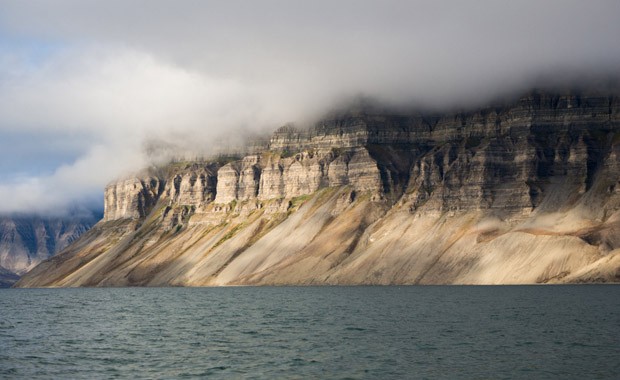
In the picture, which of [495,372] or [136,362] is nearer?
[495,372]

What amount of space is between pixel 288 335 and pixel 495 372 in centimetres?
3969

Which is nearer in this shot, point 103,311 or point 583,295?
point 103,311

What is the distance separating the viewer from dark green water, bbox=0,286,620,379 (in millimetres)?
80438

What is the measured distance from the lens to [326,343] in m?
101

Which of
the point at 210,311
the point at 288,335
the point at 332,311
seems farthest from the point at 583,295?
the point at 288,335

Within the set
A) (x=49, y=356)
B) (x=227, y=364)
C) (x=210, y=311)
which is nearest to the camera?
(x=227, y=364)

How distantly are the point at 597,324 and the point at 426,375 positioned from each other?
1976 inches

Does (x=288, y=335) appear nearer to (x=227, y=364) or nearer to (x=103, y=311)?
(x=227, y=364)

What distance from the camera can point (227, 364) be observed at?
279 ft

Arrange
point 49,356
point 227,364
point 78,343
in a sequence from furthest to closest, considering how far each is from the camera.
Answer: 1. point 78,343
2. point 49,356
3. point 227,364

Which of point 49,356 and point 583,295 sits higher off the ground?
point 49,356

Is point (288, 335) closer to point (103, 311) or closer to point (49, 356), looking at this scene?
point (49, 356)

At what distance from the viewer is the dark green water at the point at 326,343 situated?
80438 millimetres

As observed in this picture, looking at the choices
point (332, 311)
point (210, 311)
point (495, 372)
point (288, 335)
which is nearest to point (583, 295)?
point (332, 311)
